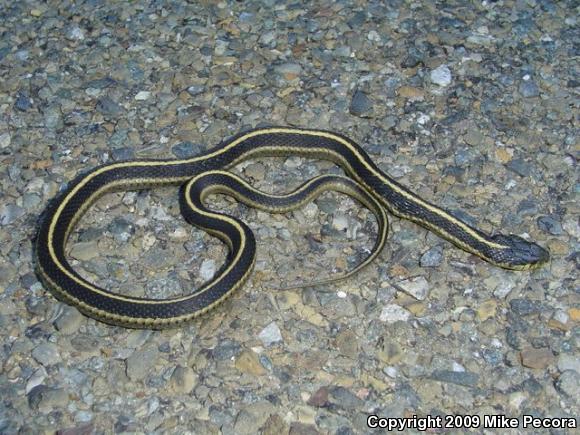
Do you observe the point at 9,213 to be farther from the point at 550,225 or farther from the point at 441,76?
the point at 550,225

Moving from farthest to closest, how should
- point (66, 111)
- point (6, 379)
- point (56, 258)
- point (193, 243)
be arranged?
point (66, 111) < point (193, 243) < point (56, 258) < point (6, 379)

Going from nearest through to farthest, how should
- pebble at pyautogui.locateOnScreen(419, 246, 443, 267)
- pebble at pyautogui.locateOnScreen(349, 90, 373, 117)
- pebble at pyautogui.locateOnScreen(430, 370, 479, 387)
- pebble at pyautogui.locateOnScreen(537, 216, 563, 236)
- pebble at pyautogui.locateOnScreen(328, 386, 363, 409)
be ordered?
pebble at pyautogui.locateOnScreen(328, 386, 363, 409), pebble at pyautogui.locateOnScreen(430, 370, 479, 387), pebble at pyautogui.locateOnScreen(419, 246, 443, 267), pebble at pyautogui.locateOnScreen(537, 216, 563, 236), pebble at pyautogui.locateOnScreen(349, 90, 373, 117)

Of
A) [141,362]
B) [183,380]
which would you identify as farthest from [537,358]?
[141,362]

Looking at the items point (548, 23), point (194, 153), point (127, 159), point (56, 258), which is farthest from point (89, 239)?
point (548, 23)

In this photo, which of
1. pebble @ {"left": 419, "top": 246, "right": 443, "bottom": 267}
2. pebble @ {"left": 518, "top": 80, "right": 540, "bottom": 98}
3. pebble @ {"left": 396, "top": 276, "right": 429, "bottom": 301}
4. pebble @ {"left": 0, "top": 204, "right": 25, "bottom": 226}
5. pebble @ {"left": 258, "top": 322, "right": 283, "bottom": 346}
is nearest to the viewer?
pebble @ {"left": 258, "top": 322, "right": 283, "bottom": 346}

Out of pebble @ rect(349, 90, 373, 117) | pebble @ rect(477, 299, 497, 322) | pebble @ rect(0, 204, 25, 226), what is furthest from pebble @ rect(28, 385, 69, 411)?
pebble @ rect(349, 90, 373, 117)

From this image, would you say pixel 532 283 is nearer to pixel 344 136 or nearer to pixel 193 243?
pixel 344 136

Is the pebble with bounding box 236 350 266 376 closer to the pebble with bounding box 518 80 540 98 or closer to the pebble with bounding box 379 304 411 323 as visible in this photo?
the pebble with bounding box 379 304 411 323
